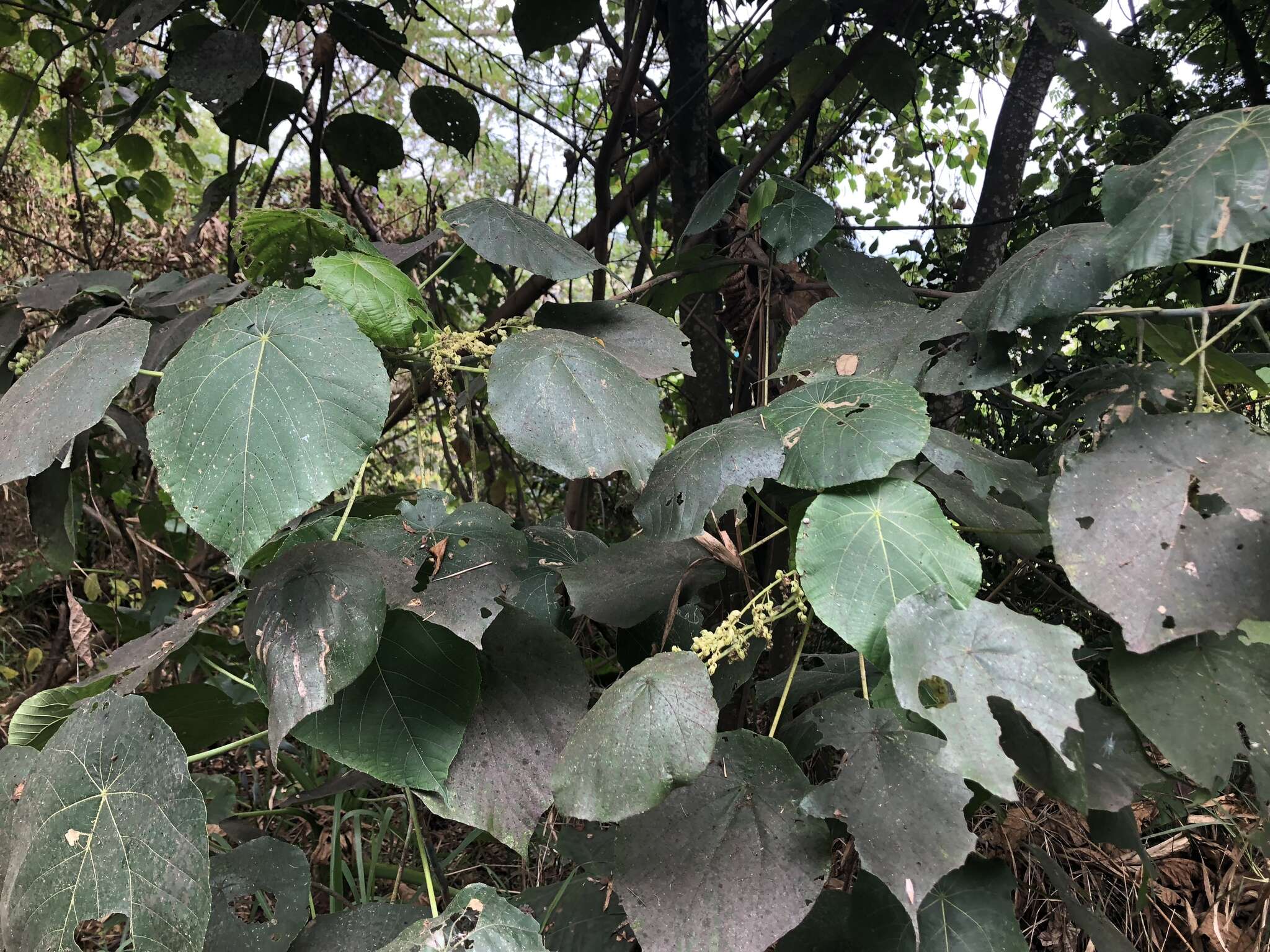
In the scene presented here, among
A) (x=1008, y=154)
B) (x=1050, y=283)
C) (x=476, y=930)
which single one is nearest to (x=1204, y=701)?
(x=1050, y=283)

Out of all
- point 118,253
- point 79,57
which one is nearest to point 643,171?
point 118,253

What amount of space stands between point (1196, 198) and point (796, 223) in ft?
1.76

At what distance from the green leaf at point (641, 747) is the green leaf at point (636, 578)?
21 centimetres

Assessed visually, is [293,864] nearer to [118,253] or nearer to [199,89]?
[199,89]

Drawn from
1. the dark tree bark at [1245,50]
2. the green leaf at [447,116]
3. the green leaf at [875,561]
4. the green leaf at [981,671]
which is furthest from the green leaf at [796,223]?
the dark tree bark at [1245,50]

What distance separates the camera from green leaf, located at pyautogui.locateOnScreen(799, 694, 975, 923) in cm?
59

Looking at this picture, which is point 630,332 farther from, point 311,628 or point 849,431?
point 311,628

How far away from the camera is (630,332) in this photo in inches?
36.8

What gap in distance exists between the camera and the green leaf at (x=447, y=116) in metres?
1.75

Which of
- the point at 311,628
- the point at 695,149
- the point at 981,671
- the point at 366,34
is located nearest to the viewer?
the point at 981,671

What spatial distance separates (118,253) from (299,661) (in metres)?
2.54

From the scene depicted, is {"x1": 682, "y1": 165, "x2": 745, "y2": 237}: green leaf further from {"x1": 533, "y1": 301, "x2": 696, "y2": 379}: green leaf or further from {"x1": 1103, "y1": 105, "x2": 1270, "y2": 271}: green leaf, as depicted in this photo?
{"x1": 1103, "y1": 105, "x2": 1270, "y2": 271}: green leaf

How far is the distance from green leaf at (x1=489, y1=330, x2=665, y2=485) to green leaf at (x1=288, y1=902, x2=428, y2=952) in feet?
1.83

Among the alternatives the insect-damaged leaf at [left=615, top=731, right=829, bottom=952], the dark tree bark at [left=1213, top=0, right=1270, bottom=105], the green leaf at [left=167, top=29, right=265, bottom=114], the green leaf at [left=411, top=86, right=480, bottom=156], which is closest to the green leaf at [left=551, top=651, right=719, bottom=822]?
the insect-damaged leaf at [left=615, top=731, right=829, bottom=952]
